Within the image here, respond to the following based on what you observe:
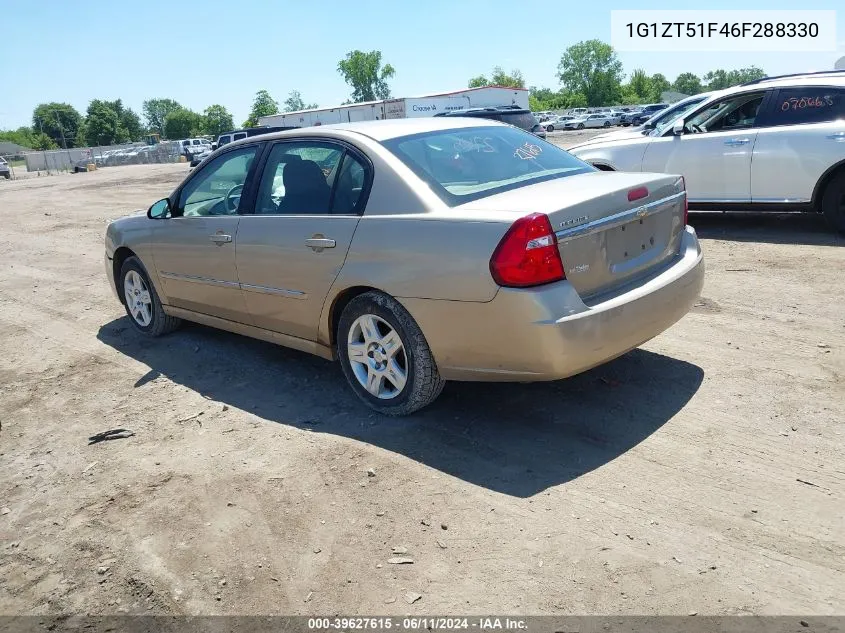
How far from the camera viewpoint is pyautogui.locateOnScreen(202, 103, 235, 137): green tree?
131500 mm

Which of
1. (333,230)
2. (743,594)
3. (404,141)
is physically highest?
(404,141)

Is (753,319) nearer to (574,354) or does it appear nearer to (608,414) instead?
(608,414)

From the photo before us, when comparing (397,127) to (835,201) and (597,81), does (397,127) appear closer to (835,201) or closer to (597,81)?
(835,201)

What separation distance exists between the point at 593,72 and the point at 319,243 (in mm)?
149435

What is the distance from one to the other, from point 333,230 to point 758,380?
8.76 feet

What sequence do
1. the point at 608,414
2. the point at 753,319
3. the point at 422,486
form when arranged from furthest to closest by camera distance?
the point at 753,319 → the point at 608,414 → the point at 422,486

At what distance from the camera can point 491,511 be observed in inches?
123

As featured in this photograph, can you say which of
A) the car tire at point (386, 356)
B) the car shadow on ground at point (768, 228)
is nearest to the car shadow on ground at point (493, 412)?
the car tire at point (386, 356)

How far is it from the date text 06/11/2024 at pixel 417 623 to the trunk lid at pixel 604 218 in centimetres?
167

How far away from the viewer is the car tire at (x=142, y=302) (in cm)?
596

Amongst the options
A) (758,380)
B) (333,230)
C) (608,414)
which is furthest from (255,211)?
(758,380)

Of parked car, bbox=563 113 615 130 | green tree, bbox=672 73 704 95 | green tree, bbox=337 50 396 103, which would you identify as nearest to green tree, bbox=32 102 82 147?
green tree, bbox=337 50 396 103

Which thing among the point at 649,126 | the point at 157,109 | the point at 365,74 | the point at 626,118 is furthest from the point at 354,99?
the point at 649,126

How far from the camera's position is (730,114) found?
8.34 m
